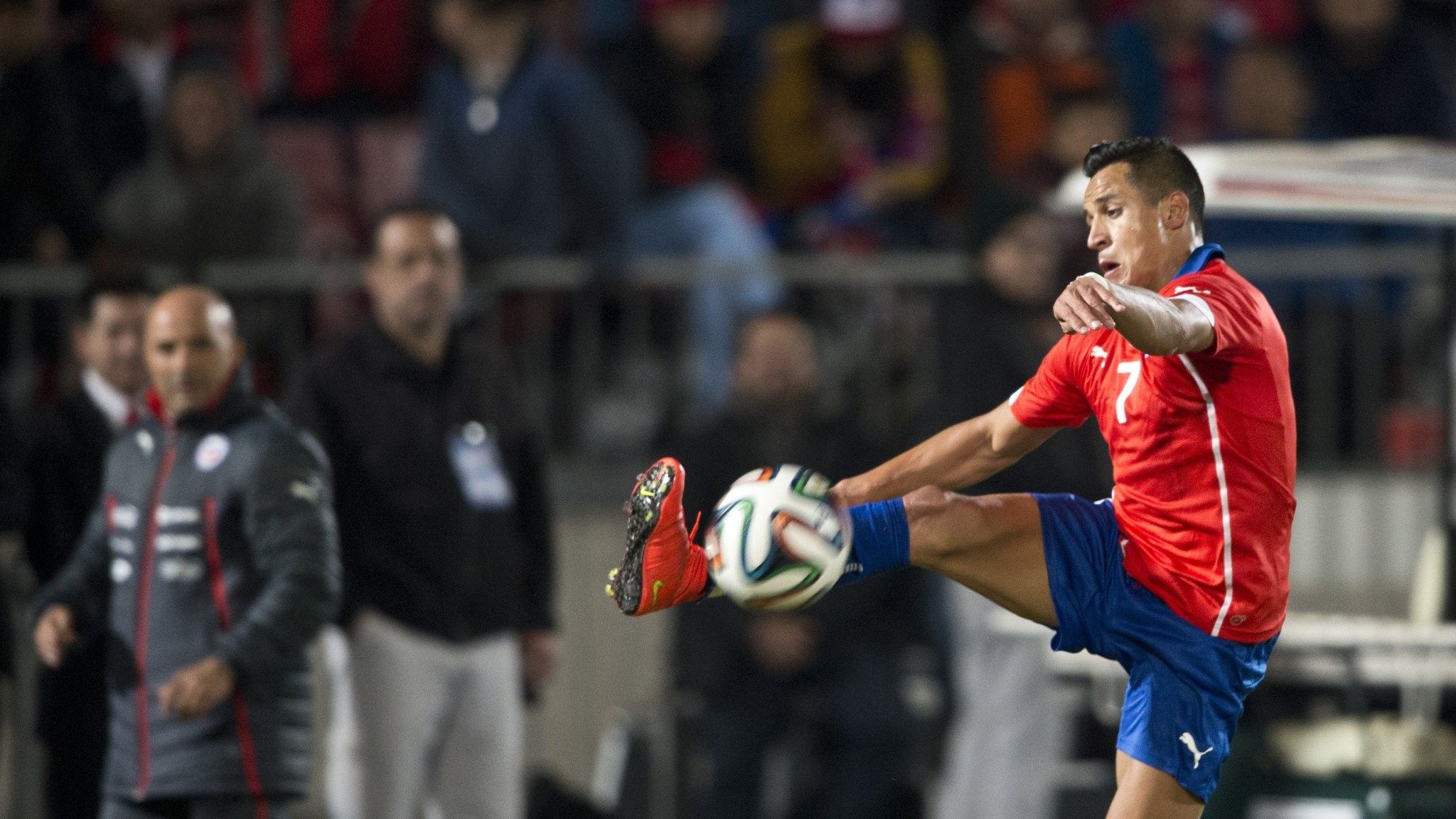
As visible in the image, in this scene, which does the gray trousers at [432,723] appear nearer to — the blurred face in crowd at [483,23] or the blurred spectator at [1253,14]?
the blurred face in crowd at [483,23]

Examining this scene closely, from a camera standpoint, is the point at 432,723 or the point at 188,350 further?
the point at 432,723

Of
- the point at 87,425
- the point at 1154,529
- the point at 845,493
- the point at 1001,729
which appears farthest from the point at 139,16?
the point at 1154,529

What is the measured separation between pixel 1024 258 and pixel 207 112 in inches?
132

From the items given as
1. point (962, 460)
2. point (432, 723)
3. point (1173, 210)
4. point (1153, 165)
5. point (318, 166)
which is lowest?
point (432, 723)

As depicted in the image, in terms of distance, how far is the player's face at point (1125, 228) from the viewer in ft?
15.5

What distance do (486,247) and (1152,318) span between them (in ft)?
15.6

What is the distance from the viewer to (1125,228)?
4758 millimetres

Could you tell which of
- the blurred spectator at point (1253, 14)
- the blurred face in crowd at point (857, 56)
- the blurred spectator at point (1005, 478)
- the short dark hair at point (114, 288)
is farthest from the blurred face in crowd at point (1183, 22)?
the short dark hair at point (114, 288)

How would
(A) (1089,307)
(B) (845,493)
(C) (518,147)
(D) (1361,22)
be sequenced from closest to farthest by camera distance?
(A) (1089,307) → (B) (845,493) → (C) (518,147) → (D) (1361,22)

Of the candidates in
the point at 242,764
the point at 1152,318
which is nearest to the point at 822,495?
the point at 1152,318

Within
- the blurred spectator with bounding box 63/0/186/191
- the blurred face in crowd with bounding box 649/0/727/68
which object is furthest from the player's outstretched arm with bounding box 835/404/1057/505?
the blurred spectator with bounding box 63/0/186/191

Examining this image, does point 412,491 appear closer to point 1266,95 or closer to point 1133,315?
point 1133,315

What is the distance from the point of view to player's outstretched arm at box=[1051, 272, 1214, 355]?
13.5ft

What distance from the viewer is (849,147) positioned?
955 centimetres
